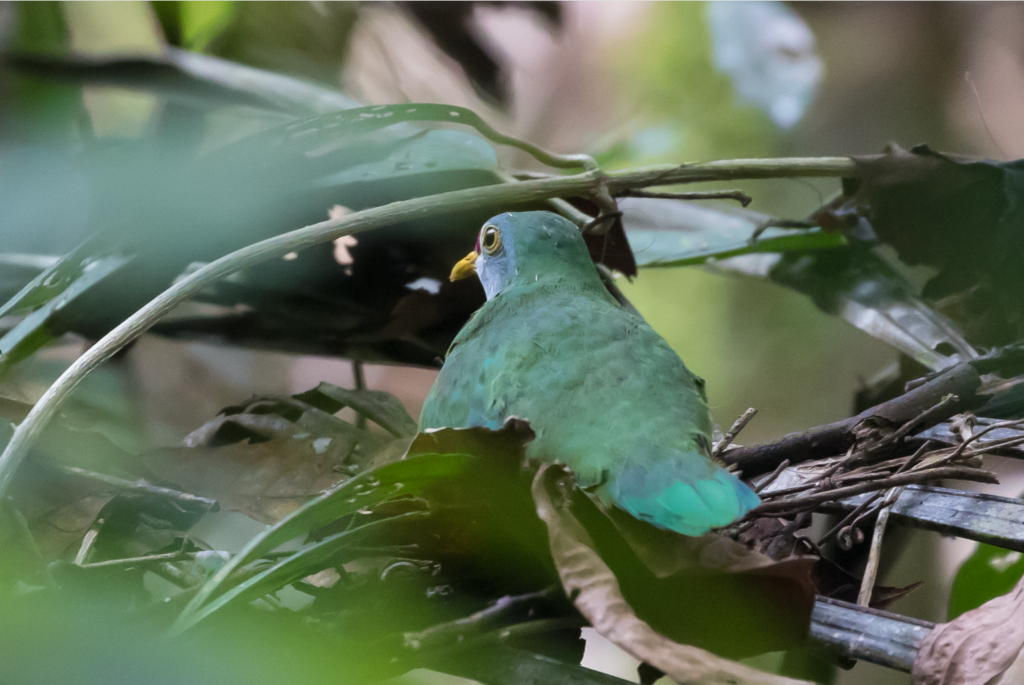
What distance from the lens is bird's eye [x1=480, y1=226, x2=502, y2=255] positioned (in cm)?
116

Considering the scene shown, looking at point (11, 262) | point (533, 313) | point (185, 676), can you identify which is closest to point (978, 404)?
point (533, 313)

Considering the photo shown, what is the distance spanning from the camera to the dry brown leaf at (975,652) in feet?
1.92

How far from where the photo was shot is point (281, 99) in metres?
1.55

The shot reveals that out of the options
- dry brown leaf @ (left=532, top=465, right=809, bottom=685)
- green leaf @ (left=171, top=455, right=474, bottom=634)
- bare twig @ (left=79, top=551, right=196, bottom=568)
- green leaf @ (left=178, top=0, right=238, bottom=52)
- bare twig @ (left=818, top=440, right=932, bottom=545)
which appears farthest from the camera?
green leaf @ (left=178, top=0, right=238, bottom=52)

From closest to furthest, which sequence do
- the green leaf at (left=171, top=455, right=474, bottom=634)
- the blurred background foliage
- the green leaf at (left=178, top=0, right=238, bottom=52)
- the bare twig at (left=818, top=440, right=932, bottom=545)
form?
the green leaf at (left=171, top=455, right=474, bottom=634) → the bare twig at (left=818, top=440, right=932, bottom=545) → the blurred background foliage → the green leaf at (left=178, top=0, right=238, bottom=52)

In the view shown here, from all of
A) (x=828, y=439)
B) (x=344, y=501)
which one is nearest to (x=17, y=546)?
(x=344, y=501)

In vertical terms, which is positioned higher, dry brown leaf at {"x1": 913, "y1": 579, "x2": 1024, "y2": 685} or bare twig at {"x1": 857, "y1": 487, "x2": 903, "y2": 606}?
bare twig at {"x1": 857, "y1": 487, "x2": 903, "y2": 606}

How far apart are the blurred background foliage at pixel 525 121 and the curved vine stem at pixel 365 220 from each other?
0.14m

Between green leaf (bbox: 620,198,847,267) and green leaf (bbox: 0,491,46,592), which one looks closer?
green leaf (bbox: 0,491,46,592)

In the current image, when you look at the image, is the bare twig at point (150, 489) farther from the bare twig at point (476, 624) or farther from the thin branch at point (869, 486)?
the thin branch at point (869, 486)

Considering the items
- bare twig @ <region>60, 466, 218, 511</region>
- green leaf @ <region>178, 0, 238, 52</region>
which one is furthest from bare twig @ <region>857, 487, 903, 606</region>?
green leaf @ <region>178, 0, 238, 52</region>

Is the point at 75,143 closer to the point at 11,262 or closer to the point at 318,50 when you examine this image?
the point at 11,262

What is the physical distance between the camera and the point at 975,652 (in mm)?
604

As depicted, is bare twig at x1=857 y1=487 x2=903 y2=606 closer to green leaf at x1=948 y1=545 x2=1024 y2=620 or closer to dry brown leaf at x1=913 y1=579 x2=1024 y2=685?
dry brown leaf at x1=913 y1=579 x2=1024 y2=685
